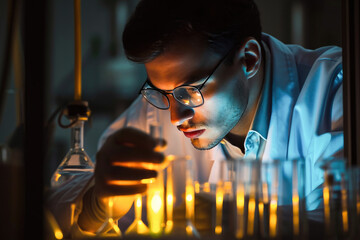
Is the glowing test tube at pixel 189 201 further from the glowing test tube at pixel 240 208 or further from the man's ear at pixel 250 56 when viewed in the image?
the man's ear at pixel 250 56

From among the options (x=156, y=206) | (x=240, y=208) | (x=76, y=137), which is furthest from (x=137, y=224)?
(x=76, y=137)

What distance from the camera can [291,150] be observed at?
3.60ft

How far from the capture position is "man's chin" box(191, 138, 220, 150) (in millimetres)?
1136

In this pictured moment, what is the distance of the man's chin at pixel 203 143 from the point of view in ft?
3.73

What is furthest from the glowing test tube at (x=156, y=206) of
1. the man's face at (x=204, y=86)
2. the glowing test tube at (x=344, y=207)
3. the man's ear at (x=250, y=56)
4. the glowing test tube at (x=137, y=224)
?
the man's ear at (x=250, y=56)

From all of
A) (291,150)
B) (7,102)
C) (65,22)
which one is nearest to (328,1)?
(291,150)

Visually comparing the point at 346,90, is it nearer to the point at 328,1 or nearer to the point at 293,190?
the point at 293,190

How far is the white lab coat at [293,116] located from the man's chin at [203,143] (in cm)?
4

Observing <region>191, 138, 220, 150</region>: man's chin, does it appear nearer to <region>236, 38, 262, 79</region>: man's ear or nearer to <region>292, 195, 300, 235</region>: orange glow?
<region>236, 38, 262, 79</region>: man's ear

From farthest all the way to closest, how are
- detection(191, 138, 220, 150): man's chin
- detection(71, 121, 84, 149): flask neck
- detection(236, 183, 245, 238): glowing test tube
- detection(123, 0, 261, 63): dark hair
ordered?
detection(191, 138, 220, 150): man's chin < detection(123, 0, 261, 63): dark hair < detection(71, 121, 84, 149): flask neck < detection(236, 183, 245, 238): glowing test tube

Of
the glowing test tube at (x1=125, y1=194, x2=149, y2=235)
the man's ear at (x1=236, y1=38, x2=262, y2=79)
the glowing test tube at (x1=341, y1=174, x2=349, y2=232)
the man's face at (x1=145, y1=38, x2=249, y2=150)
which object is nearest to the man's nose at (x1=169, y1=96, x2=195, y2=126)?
the man's face at (x1=145, y1=38, x2=249, y2=150)

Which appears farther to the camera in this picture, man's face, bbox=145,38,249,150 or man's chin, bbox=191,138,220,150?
man's chin, bbox=191,138,220,150

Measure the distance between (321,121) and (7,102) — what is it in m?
0.81

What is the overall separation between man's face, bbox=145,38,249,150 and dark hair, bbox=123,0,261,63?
3cm
